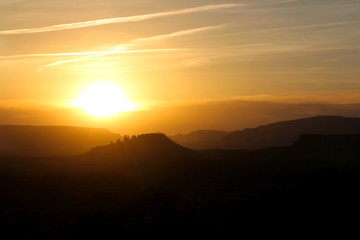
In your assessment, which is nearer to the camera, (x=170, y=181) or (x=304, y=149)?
(x=170, y=181)

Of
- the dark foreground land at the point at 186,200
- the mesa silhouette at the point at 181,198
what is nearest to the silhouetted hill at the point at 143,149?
the mesa silhouette at the point at 181,198

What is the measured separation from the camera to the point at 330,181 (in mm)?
62562

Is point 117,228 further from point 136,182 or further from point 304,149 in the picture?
→ point 304,149

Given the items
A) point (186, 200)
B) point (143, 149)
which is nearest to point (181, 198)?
point (186, 200)

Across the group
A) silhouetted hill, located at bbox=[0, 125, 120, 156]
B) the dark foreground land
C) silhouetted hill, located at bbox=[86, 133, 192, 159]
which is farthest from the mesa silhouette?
silhouetted hill, located at bbox=[0, 125, 120, 156]

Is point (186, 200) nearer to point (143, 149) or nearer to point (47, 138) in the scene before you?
point (143, 149)

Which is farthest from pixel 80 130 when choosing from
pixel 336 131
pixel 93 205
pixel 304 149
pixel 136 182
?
pixel 93 205

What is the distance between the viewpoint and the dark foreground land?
55.6 metres

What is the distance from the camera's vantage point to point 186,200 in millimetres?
65875

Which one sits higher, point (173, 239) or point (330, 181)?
point (330, 181)

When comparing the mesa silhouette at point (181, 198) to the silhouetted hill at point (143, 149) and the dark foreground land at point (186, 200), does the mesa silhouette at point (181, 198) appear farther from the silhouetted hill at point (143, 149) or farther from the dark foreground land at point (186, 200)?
the silhouetted hill at point (143, 149)

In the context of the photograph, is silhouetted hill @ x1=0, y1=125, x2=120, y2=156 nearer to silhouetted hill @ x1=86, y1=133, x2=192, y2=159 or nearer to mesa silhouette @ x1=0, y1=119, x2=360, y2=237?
silhouetted hill @ x1=86, y1=133, x2=192, y2=159

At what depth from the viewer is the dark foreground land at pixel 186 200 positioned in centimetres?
5556

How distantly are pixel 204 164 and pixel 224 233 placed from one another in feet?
119
